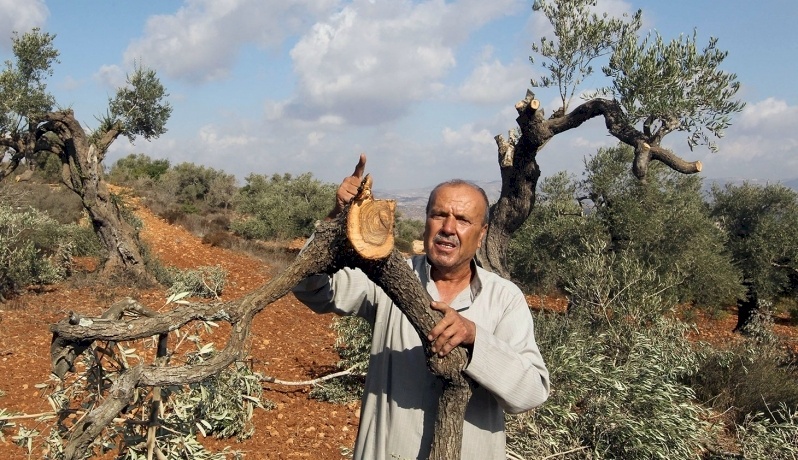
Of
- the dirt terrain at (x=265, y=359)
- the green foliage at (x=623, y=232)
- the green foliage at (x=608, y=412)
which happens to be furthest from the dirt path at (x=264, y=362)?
the green foliage at (x=623, y=232)

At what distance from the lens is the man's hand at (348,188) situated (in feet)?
7.26

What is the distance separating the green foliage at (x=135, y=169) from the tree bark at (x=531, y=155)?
27346 mm

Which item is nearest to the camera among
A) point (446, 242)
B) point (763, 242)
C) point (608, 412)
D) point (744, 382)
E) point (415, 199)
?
point (446, 242)

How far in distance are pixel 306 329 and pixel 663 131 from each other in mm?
6818

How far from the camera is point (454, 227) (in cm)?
236

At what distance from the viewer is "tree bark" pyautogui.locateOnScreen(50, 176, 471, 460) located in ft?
6.49

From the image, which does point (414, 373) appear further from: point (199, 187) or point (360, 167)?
point (199, 187)

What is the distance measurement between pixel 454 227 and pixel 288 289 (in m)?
0.72

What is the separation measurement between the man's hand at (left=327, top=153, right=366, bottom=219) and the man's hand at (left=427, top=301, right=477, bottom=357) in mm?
540

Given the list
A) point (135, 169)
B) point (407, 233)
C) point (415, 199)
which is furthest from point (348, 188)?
point (415, 199)

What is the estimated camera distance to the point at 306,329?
10.6m

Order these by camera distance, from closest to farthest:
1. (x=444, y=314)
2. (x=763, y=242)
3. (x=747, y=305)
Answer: (x=444, y=314), (x=763, y=242), (x=747, y=305)

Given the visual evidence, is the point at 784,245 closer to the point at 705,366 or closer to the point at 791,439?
the point at 705,366

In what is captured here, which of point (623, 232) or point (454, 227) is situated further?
point (623, 232)
